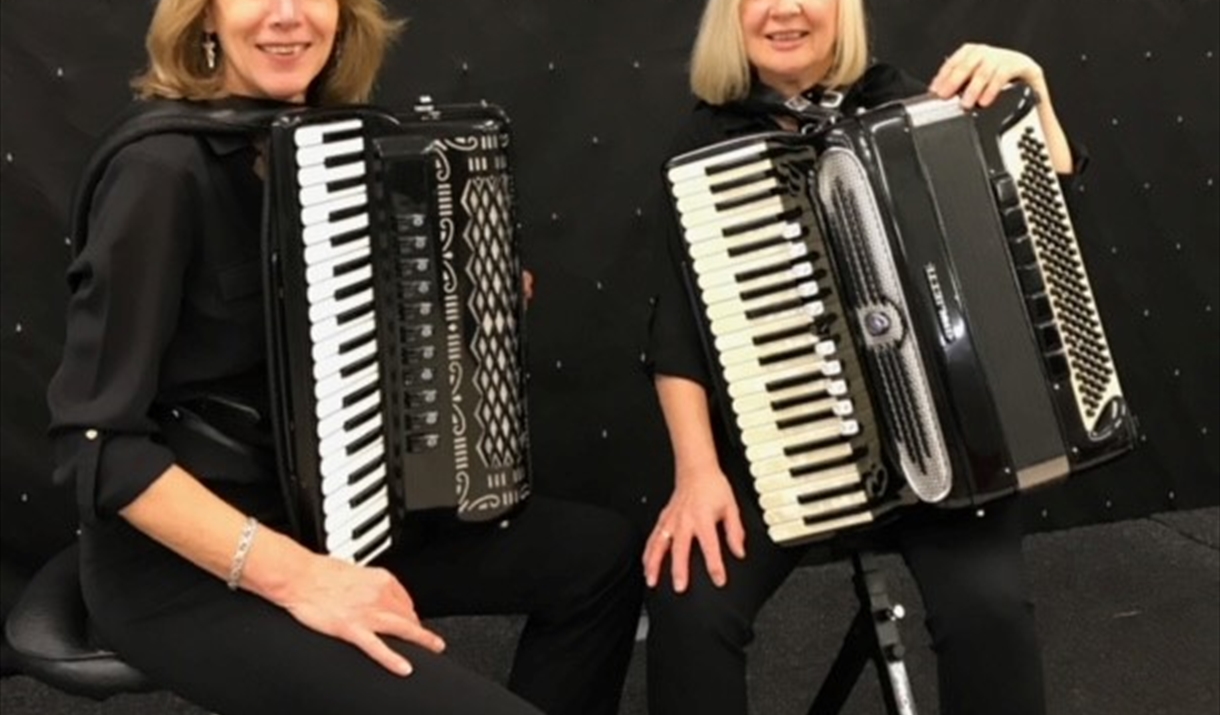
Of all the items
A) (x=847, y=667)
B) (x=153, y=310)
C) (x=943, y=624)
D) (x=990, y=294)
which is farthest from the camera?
(x=847, y=667)

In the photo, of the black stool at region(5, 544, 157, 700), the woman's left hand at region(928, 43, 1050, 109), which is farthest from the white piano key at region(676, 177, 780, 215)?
the black stool at region(5, 544, 157, 700)

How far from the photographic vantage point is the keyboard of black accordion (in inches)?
67.2

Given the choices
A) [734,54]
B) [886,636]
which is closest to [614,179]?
[734,54]

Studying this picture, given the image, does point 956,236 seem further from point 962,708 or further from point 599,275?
point 599,275

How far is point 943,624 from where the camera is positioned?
1764 millimetres

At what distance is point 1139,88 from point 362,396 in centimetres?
200

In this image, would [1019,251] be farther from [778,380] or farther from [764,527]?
[764,527]

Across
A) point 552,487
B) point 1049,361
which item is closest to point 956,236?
point 1049,361

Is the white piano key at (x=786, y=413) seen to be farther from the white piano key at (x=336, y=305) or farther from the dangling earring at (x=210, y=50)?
the dangling earring at (x=210, y=50)

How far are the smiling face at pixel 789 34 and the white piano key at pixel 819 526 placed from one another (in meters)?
0.64

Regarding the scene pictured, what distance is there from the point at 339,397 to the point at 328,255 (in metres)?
0.16

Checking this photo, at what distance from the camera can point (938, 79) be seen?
5.65 ft

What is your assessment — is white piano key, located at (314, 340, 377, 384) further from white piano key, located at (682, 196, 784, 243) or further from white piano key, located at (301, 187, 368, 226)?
white piano key, located at (682, 196, 784, 243)

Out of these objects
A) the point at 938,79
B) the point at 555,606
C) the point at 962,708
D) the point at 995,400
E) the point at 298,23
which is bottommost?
the point at 962,708
